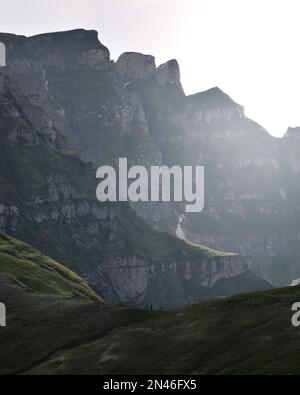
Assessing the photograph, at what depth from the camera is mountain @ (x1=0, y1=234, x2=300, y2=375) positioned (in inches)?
3270

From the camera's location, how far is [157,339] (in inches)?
3986

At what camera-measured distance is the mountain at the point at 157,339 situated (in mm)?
83062

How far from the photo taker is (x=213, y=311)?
107438 millimetres

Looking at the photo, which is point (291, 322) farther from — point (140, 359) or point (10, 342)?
point (10, 342)
